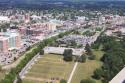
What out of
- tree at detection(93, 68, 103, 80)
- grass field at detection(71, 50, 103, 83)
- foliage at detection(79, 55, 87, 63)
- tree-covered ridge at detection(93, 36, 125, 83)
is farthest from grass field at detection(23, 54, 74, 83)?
tree-covered ridge at detection(93, 36, 125, 83)

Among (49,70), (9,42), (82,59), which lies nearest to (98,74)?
(49,70)

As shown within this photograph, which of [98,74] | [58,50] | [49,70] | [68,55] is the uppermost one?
[98,74]

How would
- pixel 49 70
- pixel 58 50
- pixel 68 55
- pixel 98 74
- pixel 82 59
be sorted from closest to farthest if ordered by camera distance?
pixel 98 74 < pixel 49 70 < pixel 82 59 < pixel 68 55 < pixel 58 50

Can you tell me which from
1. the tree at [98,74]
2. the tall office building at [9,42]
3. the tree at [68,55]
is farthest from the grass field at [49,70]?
the tall office building at [9,42]

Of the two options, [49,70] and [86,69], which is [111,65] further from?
[49,70]

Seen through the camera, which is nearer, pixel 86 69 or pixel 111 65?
pixel 111 65

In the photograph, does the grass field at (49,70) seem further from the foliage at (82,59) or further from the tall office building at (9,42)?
the tall office building at (9,42)
